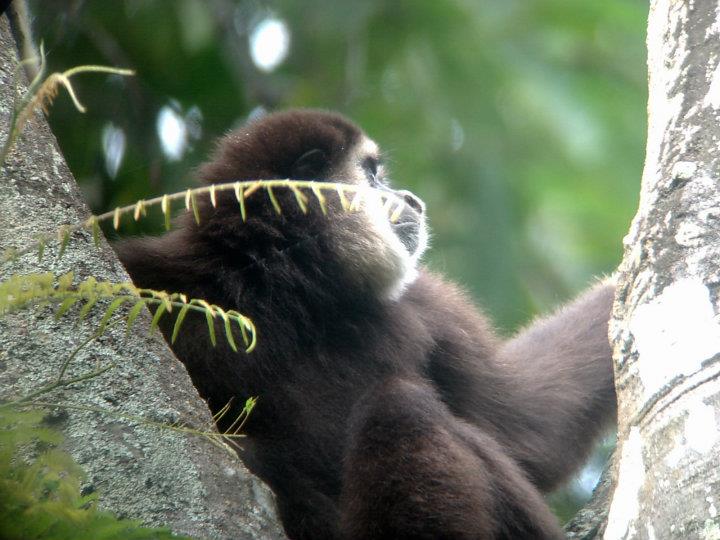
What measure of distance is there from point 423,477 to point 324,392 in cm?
106

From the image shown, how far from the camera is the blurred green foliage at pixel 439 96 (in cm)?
864

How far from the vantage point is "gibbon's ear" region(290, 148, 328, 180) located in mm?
6191

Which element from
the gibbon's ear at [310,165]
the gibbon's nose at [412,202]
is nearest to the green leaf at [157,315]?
the gibbon's ear at [310,165]

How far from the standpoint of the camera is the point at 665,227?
144 inches

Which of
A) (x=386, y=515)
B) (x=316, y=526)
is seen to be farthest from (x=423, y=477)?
(x=316, y=526)

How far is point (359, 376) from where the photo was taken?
18.2 ft

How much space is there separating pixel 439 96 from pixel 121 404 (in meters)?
6.50

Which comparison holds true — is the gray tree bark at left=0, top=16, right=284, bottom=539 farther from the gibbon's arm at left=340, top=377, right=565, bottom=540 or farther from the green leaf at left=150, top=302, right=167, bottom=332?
the gibbon's arm at left=340, top=377, right=565, bottom=540

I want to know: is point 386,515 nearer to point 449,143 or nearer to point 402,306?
point 402,306

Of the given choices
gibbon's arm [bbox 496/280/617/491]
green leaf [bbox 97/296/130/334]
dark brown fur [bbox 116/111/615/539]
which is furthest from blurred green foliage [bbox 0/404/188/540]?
gibbon's arm [bbox 496/280/617/491]

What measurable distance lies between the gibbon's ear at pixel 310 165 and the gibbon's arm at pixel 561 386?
165 centimetres

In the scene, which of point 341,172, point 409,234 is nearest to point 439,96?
point 341,172

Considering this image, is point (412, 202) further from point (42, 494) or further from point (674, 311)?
point (42, 494)

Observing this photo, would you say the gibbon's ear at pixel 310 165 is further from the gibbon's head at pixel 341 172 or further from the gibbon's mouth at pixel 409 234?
the gibbon's mouth at pixel 409 234
